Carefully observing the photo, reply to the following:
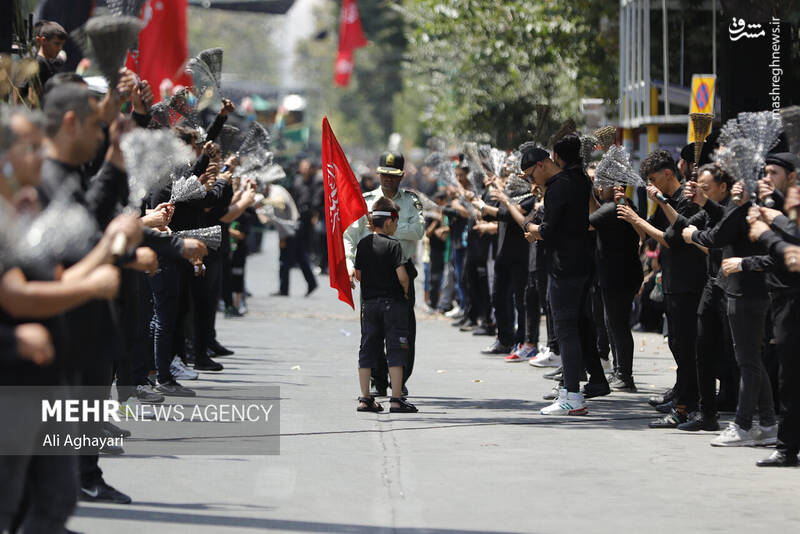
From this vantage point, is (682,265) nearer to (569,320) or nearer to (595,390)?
(569,320)

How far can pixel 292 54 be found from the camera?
431 feet

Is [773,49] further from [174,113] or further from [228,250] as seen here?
[228,250]

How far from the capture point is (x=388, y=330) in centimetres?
1110

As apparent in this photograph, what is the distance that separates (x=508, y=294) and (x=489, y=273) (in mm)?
1262

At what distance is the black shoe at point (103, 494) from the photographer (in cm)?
750

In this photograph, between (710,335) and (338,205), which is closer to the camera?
(710,335)

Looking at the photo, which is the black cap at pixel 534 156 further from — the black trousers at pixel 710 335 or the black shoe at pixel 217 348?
the black shoe at pixel 217 348

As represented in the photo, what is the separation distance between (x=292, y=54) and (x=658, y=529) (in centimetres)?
12659

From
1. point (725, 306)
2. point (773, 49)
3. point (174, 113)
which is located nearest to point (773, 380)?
point (725, 306)

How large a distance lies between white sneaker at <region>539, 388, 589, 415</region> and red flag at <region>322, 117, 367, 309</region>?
195 centimetres

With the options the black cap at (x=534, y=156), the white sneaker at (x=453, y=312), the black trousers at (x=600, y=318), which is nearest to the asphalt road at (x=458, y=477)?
the black trousers at (x=600, y=318)

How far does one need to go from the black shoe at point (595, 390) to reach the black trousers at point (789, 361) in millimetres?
3601

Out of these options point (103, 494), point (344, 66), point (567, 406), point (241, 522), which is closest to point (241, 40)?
point (344, 66)

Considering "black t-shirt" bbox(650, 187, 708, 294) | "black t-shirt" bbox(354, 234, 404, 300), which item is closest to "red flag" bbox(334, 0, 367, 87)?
"black t-shirt" bbox(354, 234, 404, 300)
